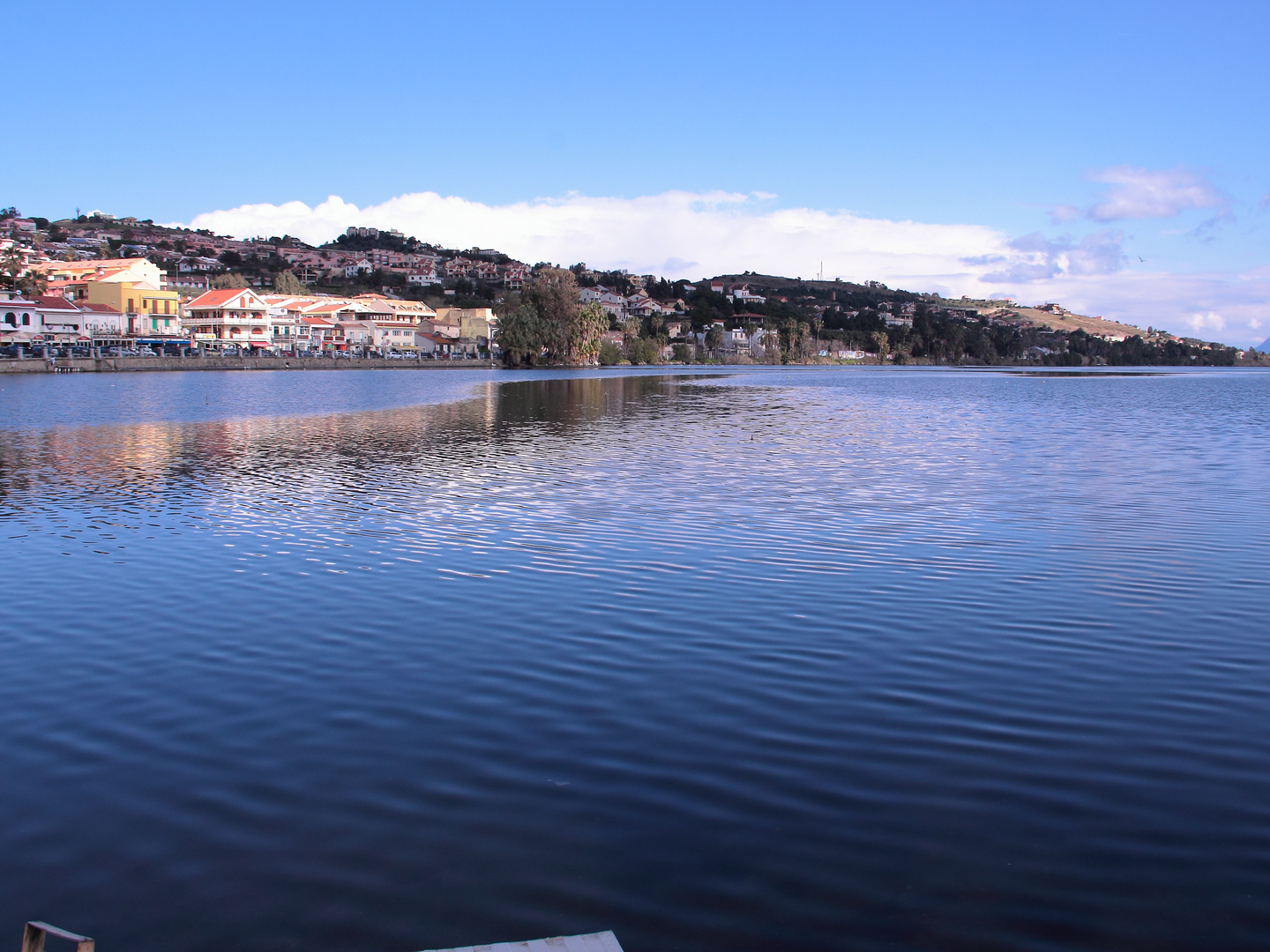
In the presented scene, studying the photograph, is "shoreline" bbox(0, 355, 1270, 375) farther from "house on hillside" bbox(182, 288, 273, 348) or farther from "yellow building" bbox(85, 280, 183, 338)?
"yellow building" bbox(85, 280, 183, 338)

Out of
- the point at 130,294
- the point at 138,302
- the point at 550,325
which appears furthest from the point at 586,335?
the point at 130,294

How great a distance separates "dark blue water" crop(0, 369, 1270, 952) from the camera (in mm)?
4672

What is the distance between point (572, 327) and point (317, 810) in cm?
12085

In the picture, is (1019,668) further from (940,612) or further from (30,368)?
(30,368)

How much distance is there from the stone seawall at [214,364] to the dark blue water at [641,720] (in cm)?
8423

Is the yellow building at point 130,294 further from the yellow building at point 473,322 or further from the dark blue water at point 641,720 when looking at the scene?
the dark blue water at point 641,720

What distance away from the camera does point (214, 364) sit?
10662cm

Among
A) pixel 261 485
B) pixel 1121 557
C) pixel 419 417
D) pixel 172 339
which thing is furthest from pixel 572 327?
pixel 1121 557

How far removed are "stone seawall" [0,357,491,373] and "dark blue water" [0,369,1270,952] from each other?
8423 cm

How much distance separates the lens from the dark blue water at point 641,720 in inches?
184

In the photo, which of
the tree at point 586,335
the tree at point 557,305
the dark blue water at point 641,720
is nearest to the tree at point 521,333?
the tree at point 557,305

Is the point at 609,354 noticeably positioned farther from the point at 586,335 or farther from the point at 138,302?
the point at 138,302

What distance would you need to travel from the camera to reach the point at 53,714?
721 cm

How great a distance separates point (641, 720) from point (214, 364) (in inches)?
4317
